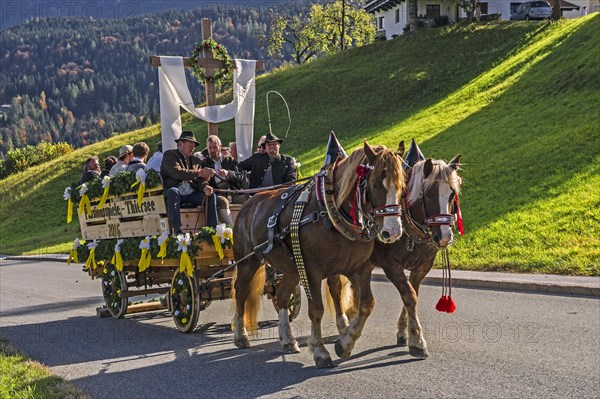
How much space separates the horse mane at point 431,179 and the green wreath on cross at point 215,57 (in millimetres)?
5921

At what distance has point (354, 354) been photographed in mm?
8219

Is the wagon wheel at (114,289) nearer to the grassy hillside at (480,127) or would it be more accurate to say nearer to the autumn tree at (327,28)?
the grassy hillside at (480,127)

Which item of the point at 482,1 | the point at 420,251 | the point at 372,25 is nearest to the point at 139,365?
the point at 420,251

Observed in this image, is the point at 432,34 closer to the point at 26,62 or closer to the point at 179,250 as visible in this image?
the point at 179,250

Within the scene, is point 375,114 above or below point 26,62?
below

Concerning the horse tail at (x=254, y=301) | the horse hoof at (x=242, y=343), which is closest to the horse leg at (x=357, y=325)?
the horse hoof at (x=242, y=343)

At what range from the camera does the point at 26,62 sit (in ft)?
622

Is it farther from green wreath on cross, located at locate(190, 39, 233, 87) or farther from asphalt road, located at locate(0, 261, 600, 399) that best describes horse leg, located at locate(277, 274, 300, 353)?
green wreath on cross, located at locate(190, 39, 233, 87)

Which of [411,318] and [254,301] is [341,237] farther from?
[254,301]

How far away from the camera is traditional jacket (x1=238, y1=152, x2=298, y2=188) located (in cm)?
1078

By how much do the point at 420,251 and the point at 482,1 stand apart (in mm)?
61630

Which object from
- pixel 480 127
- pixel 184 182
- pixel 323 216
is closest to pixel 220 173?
pixel 184 182

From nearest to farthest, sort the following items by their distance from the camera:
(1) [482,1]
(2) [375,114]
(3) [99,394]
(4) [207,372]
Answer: (3) [99,394] → (4) [207,372] → (2) [375,114] → (1) [482,1]

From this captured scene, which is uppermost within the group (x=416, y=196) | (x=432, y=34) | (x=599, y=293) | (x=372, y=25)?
(x=372, y=25)
